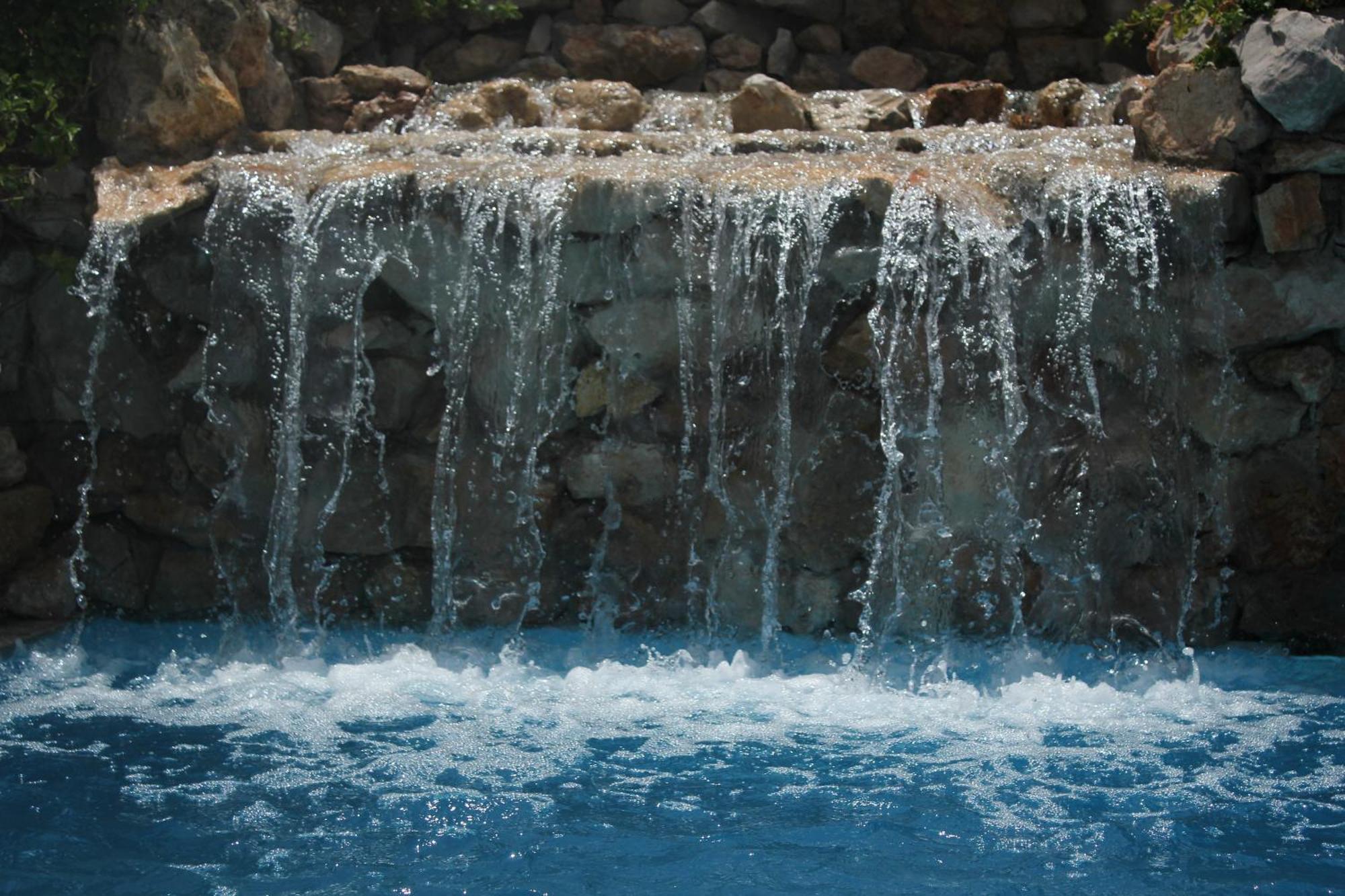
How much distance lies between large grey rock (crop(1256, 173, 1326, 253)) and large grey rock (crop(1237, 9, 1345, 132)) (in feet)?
0.69

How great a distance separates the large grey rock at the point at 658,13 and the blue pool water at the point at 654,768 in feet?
13.9

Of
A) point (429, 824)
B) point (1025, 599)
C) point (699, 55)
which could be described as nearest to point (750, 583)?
point (1025, 599)

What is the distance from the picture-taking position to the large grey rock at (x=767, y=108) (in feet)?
24.3

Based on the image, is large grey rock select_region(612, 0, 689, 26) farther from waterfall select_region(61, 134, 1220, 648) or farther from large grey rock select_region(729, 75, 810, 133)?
waterfall select_region(61, 134, 1220, 648)

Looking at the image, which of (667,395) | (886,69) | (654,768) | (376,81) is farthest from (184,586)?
(886,69)

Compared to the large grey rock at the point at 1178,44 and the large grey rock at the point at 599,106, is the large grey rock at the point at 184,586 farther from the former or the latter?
the large grey rock at the point at 1178,44

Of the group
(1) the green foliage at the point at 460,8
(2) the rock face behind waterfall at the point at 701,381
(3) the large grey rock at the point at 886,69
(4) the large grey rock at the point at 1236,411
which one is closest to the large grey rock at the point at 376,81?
(1) the green foliage at the point at 460,8

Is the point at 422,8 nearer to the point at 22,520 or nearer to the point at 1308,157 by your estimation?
the point at 22,520

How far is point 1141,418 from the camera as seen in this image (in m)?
5.79

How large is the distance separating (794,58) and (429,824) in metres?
5.83

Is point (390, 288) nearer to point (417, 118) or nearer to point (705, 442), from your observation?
point (705, 442)

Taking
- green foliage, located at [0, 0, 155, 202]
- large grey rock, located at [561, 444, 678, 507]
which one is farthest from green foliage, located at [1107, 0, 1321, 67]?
green foliage, located at [0, 0, 155, 202]

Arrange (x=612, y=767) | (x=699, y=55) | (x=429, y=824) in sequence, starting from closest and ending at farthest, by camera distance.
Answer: (x=429, y=824) → (x=612, y=767) → (x=699, y=55)

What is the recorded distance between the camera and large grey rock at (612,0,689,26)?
8.76 m
